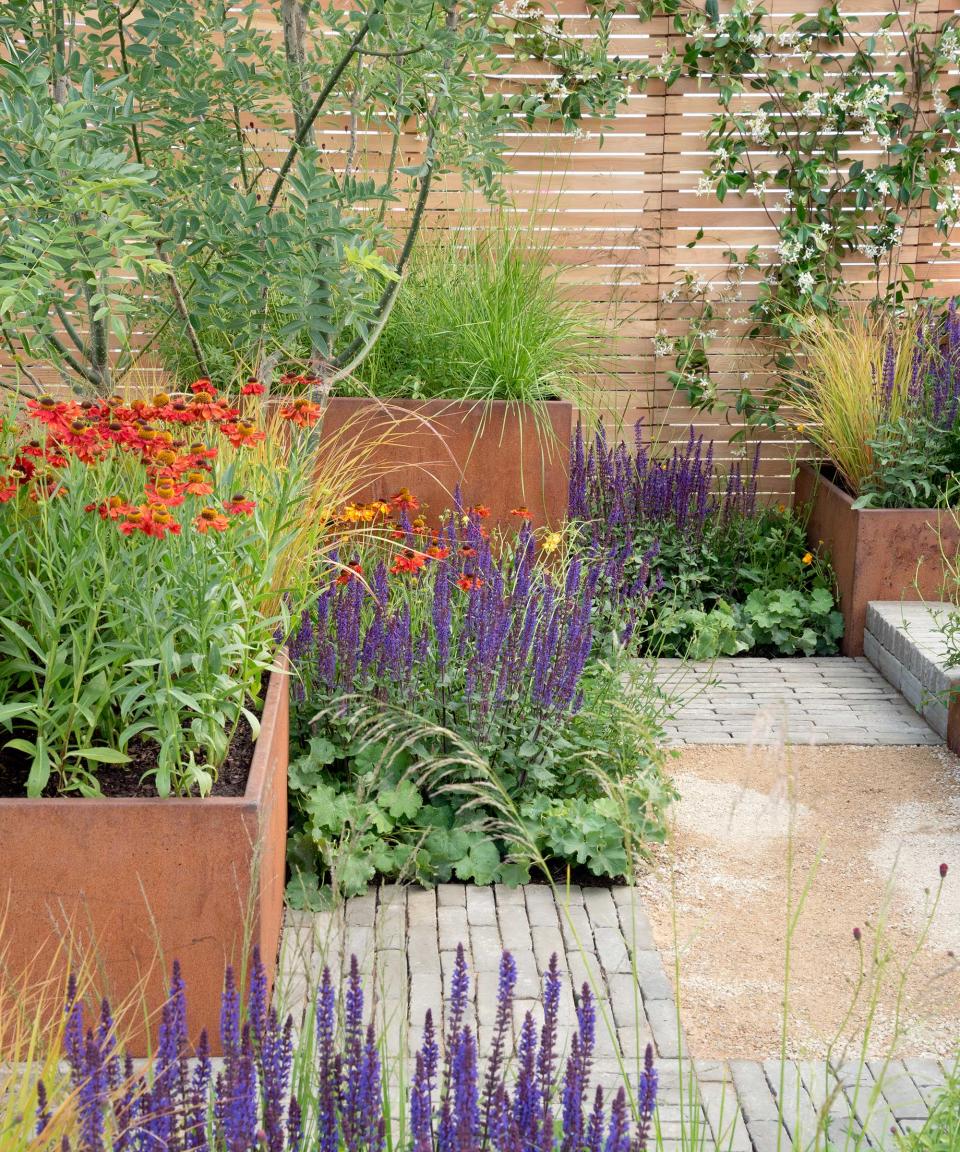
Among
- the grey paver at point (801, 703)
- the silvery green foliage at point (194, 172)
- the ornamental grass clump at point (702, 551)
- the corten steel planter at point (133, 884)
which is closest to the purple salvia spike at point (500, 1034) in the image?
the corten steel planter at point (133, 884)

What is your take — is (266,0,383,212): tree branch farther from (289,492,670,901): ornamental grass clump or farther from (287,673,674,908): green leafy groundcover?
(287,673,674,908): green leafy groundcover

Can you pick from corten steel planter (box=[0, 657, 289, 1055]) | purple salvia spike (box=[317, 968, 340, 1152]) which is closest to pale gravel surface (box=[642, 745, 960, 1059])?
corten steel planter (box=[0, 657, 289, 1055])

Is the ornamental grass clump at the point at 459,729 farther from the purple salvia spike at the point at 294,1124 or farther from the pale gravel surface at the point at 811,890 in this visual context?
the purple salvia spike at the point at 294,1124

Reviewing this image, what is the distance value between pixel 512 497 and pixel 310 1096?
3.55 metres

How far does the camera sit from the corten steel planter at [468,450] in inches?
193

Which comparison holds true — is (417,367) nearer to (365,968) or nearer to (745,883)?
(745,883)

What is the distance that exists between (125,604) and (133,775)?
14.1 inches

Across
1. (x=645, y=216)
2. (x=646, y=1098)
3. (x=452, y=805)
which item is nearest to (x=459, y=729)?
(x=452, y=805)

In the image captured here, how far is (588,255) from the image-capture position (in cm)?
617

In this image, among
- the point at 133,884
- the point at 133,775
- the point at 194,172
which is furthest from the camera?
the point at 194,172

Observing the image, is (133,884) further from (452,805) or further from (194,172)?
(194,172)

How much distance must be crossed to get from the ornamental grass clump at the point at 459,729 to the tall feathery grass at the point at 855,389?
2.22 metres

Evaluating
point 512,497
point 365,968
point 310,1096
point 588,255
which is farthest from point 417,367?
point 310,1096

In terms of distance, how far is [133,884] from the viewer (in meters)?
2.41
